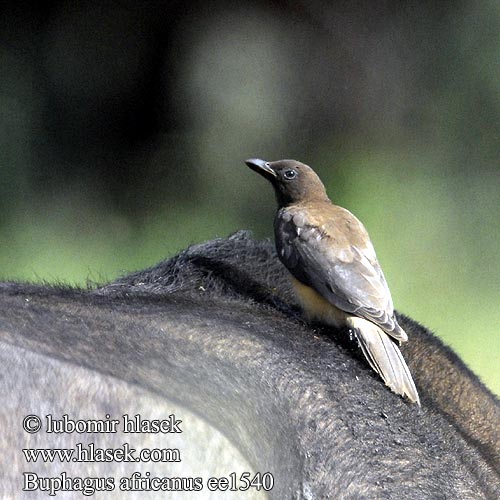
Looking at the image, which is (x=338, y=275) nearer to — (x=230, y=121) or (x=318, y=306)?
(x=318, y=306)

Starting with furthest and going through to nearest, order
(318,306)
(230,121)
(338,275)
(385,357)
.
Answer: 1. (230,121)
2. (338,275)
3. (318,306)
4. (385,357)

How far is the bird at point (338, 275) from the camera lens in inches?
98.0

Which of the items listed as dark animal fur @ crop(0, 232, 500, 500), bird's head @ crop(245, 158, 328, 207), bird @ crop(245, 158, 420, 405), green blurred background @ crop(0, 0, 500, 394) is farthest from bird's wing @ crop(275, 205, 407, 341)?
green blurred background @ crop(0, 0, 500, 394)

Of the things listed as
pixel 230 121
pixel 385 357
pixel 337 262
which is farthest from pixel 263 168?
pixel 230 121

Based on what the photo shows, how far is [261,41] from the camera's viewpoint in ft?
20.2

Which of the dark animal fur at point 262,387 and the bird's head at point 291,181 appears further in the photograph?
the bird's head at point 291,181

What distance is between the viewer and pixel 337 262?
9.02 ft

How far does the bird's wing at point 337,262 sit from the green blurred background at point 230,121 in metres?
3.07

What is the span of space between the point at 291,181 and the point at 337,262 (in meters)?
0.50

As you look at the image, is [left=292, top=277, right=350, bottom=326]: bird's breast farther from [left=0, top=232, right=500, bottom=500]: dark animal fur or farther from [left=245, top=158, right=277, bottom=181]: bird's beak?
[left=245, top=158, right=277, bottom=181]: bird's beak

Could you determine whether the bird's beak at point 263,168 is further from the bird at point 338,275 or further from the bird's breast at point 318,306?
the bird's breast at point 318,306

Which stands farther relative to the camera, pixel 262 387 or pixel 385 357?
pixel 385 357

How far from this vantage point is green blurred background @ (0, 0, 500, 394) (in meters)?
6.08

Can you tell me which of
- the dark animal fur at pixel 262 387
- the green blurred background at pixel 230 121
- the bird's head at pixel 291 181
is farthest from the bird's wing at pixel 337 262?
the green blurred background at pixel 230 121
